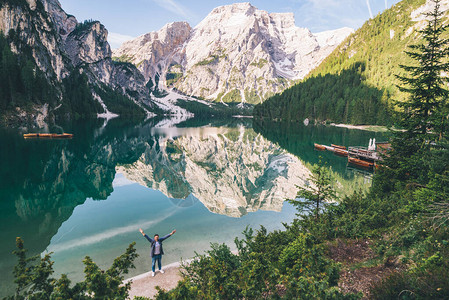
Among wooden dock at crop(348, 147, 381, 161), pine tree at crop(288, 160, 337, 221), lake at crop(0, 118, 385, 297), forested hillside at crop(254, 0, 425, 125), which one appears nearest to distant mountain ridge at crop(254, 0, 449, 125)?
forested hillside at crop(254, 0, 425, 125)

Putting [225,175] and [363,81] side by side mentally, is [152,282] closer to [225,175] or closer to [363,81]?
[225,175]

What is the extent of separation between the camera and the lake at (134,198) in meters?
15.8

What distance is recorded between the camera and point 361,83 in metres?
145

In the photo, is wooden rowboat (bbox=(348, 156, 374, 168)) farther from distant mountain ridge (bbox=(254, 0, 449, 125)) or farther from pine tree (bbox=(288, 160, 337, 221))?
distant mountain ridge (bbox=(254, 0, 449, 125))

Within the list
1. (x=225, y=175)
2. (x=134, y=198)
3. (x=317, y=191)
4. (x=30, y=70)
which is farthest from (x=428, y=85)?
(x=30, y=70)

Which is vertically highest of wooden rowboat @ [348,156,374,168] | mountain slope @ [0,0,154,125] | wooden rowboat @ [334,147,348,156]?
mountain slope @ [0,0,154,125]

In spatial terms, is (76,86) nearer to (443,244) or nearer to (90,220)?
(90,220)

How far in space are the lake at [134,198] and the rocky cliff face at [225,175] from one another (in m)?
0.15

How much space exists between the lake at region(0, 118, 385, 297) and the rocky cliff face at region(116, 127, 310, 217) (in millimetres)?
147

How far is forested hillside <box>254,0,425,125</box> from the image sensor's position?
121 metres

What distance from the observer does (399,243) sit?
880 centimetres

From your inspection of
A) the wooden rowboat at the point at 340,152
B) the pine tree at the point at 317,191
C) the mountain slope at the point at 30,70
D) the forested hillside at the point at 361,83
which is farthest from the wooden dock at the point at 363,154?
the mountain slope at the point at 30,70

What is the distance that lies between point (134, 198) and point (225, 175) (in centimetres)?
1447

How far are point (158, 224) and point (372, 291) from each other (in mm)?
16599
